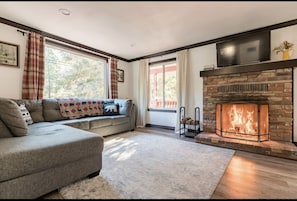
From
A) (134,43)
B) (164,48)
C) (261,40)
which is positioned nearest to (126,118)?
(134,43)

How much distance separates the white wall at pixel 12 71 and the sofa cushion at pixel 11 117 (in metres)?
1.45

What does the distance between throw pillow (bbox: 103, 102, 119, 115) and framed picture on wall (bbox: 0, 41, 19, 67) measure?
74.6 inches

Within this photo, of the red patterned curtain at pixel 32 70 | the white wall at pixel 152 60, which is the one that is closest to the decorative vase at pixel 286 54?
the white wall at pixel 152 60

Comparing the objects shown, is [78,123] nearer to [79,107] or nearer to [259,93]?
[79,107]

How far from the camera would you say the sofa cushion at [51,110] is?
282 cm

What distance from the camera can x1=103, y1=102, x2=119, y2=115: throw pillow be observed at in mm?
3719

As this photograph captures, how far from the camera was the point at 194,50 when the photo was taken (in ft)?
12.1

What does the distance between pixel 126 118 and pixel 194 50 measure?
2428 millimetres

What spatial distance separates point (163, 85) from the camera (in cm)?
439

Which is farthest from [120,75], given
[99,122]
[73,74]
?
[99,122]

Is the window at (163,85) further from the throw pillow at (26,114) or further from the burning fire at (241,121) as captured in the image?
the throw pillow at (26,114)

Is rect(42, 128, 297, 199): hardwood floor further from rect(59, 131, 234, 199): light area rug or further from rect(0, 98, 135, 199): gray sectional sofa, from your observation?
rect(0, 98, 135, 199): gray sectional sofa

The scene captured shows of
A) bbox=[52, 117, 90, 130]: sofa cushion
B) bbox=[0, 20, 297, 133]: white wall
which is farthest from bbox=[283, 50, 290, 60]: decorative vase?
bbox=[52, 117, 90, 130]: sofa cushion

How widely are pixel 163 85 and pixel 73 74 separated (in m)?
2.45
